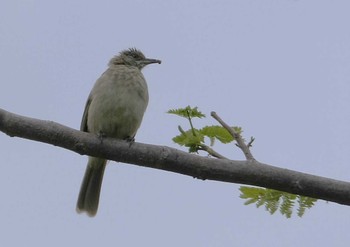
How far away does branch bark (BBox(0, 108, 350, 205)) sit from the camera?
3457 millimetres

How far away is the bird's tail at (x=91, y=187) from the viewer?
7094 millimetres

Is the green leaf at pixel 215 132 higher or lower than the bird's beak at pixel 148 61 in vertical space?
lower

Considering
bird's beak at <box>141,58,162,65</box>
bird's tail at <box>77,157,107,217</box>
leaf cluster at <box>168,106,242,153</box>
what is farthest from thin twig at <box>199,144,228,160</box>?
bird's beak at <box>141,58,162,65</box>

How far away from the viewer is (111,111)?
6336mm

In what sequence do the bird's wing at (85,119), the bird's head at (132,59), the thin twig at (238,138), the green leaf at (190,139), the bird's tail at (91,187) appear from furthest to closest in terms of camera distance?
1. the bird's head at (132,59)
2. the bird's tail at (91,187)
3. the bird's wing at (85,119)
4. the green leaf at (190,139)
5. the thin twig at (238,138)

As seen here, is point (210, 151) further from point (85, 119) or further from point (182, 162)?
point (85, 119)

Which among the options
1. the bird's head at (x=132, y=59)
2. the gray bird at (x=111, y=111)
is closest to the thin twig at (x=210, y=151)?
the gray bird at (x=111, y=111)

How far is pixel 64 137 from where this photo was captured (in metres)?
3.76

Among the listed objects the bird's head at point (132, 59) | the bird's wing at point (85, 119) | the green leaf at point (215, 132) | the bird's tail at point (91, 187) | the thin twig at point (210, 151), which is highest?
the bird's head at point (132, 59)

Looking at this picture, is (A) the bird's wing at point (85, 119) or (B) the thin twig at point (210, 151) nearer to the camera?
(B) the thin twig at point (210, 151)

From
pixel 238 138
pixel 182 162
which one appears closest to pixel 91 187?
pixel 238 138

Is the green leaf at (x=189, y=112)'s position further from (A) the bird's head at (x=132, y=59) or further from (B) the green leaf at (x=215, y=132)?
(A) the bird's head at (x=132, y=59)

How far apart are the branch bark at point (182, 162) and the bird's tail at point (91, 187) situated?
3.19 m

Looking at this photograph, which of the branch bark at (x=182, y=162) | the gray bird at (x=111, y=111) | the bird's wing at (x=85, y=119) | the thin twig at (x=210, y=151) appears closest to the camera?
the branch bark at (x=182, y=162)
